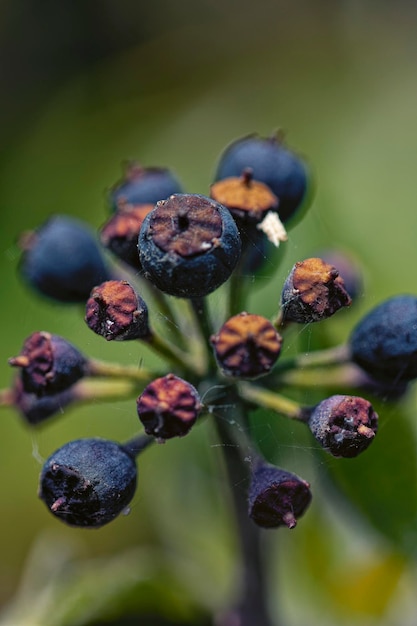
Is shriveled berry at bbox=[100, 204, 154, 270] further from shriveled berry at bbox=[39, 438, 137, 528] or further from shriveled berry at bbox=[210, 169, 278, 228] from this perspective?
shriveled berry at bbox=[39, 438, 137, 528]

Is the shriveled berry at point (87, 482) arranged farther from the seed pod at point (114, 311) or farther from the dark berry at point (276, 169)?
the dark berry at point (276, 169)

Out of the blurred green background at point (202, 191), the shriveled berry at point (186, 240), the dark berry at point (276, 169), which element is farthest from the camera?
the blurred green background at point (202, 191)

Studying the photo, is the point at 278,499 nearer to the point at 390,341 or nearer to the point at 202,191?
the point at 390,341

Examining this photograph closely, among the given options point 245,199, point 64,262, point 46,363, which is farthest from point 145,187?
point 46,363

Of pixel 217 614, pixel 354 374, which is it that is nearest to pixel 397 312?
pixel 354 374

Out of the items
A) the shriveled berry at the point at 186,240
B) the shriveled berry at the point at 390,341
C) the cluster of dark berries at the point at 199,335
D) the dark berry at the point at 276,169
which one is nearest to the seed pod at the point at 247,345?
the cluster of dark berries at the point at 199,335
